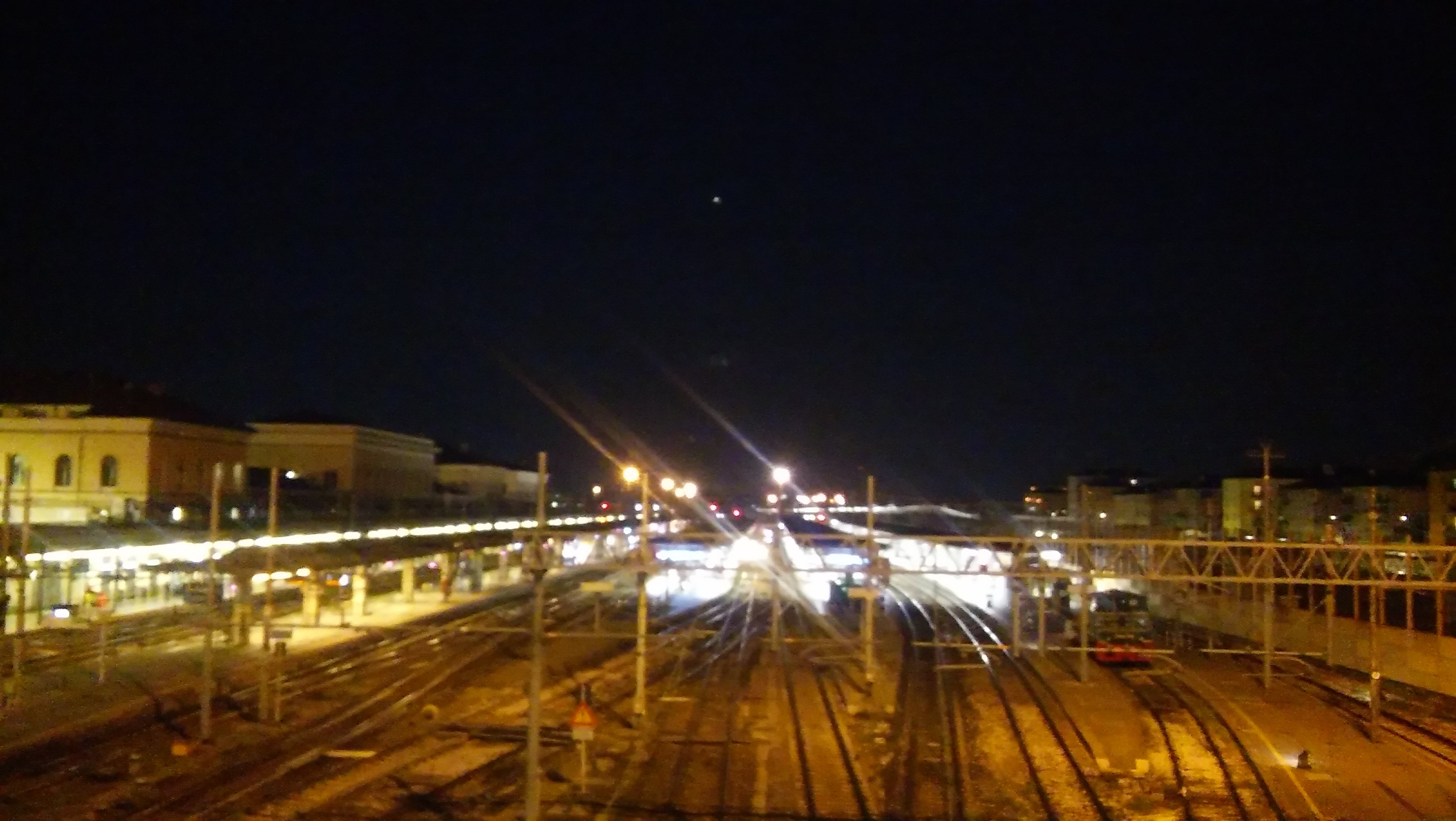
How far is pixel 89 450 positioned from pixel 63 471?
0.93m

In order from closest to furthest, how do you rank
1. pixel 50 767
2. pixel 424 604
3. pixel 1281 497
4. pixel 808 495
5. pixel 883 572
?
pixel 50 767 → pixel 883 572 → pixel 424 604 → pixel 1281 497 → pixel 808 495

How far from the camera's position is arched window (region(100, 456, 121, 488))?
33812 mm

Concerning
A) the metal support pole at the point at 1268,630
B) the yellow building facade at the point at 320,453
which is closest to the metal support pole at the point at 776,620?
the metal support pole at the point at 1268,630

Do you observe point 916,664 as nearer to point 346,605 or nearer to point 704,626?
point 704,626

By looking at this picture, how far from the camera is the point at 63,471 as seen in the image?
111 feet

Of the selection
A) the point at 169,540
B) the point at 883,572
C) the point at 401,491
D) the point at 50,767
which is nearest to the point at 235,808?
the point at 50,767

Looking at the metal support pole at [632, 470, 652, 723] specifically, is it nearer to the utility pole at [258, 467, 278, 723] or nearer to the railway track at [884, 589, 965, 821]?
the railway track at [884, 589, 965, 821]

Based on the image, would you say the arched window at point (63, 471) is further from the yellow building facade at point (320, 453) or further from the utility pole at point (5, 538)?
the utility pole at point (5, 538)

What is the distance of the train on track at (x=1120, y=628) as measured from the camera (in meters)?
26.4

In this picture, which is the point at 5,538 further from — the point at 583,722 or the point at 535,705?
the point at 535,705

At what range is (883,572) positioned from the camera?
52.1ft

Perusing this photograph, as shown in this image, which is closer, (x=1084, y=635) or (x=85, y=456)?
(x=1084, y=635)

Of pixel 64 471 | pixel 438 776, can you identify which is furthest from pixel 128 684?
pixel 64 471

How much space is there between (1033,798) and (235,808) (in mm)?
8685
